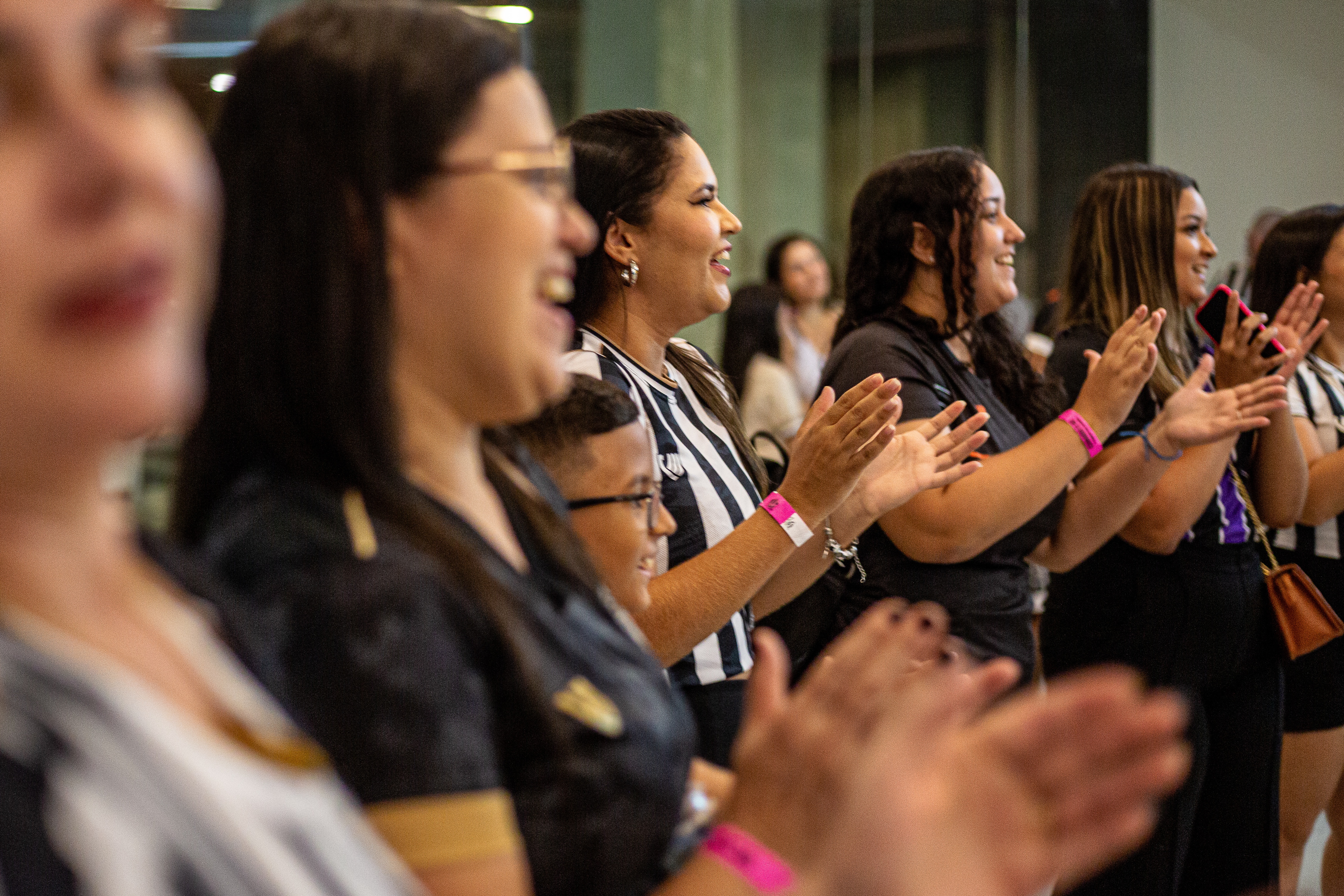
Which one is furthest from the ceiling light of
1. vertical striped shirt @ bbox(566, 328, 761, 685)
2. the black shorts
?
the black shorts

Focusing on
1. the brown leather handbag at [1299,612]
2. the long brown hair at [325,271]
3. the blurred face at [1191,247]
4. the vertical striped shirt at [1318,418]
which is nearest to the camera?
the long brown hair at [325,271]

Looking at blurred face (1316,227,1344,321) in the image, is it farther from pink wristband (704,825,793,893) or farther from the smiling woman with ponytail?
pink wristband (704,825,793,893)

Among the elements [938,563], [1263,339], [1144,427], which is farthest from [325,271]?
[1263,339]

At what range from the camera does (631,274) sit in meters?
1.90

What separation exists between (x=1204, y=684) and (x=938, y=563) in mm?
736

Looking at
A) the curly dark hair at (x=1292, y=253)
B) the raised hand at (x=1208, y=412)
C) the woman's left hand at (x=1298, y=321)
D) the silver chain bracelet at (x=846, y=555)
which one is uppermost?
the curly dark hair at (x=1292, y=253)

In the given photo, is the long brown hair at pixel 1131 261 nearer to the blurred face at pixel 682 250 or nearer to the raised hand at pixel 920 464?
the raised hand at pixel 920 464

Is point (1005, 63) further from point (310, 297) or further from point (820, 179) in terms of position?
point (310, 297)

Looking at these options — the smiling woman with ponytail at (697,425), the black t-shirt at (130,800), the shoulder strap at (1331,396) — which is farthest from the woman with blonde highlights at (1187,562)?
the black t-shirt at (130,800)

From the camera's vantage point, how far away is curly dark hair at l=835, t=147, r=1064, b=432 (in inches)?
92.7

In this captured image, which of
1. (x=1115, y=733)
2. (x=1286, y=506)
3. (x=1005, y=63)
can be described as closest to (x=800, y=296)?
(x=1005, y=63)

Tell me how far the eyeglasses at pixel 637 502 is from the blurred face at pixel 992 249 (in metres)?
1.11

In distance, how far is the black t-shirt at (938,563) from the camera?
2156 millimetres

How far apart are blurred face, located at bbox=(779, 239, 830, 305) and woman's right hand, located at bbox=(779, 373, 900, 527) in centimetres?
410
